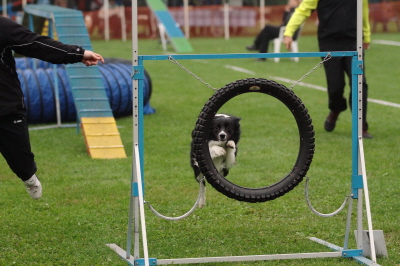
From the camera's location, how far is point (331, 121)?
8.96 meters

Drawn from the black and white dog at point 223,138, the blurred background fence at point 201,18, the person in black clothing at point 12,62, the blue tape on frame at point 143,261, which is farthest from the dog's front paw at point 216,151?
the blurred background fence at point 201,18

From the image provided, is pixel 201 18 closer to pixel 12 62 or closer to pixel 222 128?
pixel 222 128

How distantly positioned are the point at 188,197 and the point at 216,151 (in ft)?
4.87

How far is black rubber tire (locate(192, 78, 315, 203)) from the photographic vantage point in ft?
13.7

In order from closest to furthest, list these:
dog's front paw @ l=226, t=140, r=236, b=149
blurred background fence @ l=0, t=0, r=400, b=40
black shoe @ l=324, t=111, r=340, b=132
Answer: dog's front paw @ l=226, t=140, r=236, b=149
black shoe @ l=324, t=111, r=340, b=132
blurred background fence @ l=0, t=0, r=400, b=40

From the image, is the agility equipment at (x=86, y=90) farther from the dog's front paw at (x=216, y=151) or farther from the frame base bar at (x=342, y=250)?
the frame base bar at (x=342, y=250)

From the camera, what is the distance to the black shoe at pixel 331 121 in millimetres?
8922

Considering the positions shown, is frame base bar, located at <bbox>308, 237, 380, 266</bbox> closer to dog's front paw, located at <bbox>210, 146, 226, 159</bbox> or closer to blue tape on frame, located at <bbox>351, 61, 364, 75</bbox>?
dog's front paw, located at <bbox>210, 146, 226, 159</bbox>


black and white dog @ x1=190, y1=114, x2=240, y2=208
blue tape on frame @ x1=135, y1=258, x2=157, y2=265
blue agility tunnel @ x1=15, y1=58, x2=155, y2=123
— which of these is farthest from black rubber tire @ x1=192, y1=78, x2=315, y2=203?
blue agility tunnel @ x1=15, y1=58, x2=155, y2=123

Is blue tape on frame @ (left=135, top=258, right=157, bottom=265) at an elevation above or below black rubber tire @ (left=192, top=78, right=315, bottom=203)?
below

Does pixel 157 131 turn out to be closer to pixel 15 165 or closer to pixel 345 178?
pixel 345 178

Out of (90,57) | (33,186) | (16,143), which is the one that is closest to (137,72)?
(90,57)

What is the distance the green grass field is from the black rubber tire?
462 millimetres

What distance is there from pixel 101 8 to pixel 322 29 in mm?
23092
